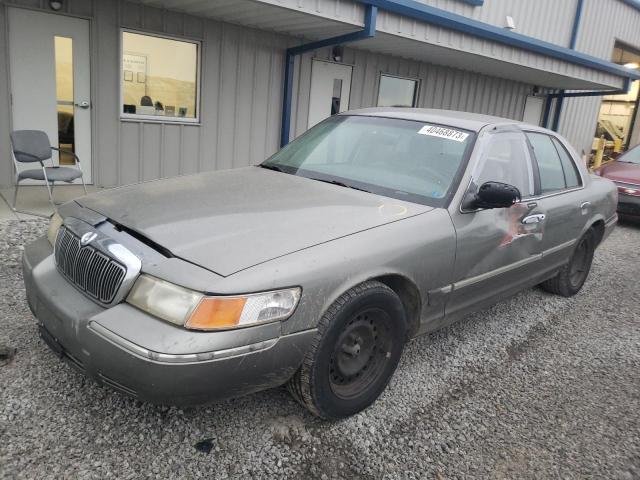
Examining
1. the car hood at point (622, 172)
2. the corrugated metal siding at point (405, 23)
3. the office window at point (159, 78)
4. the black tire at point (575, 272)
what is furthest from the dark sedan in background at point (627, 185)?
the office window at point (159, 78)

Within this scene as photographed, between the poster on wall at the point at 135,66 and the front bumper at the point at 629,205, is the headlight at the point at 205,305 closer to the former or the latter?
the poster on wall at the point at 135,66

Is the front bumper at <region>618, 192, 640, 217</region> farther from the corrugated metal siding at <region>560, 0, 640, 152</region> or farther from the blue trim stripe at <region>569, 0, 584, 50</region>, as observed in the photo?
the corrugated metal siding at <region>560, 0, 640, 152</region>

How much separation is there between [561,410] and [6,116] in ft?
22.8

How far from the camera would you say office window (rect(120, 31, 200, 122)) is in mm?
7359

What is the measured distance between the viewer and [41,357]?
3000 mm

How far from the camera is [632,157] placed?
9.75 metres

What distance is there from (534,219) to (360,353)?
1.80m

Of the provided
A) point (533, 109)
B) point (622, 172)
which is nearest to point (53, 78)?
point (622, 172)

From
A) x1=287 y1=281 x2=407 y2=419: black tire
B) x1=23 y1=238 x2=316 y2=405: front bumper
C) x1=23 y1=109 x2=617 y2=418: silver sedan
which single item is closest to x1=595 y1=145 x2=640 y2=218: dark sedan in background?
x1=23 y1=109 x2=617 y2=418: silver sedan

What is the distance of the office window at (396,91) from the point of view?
1039 cm

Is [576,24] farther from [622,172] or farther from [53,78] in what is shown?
[53,78]

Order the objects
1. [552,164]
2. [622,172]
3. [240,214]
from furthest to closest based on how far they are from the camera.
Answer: [622,172]
[552,164]
[240,214]

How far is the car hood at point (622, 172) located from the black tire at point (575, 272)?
14.9ft

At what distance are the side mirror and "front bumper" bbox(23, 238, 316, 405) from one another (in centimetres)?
137
